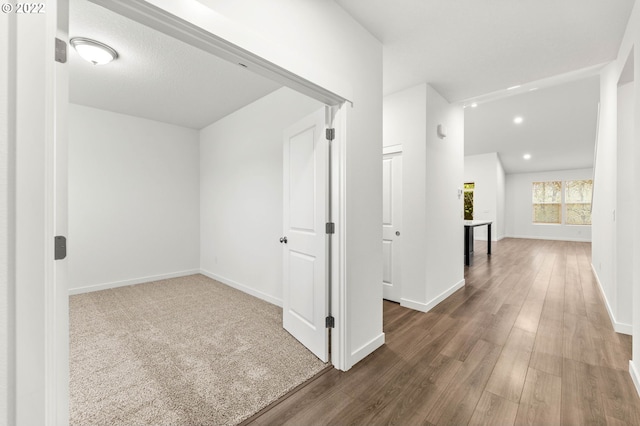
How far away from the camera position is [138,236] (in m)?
4.59

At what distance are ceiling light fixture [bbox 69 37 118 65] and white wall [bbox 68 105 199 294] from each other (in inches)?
77.7

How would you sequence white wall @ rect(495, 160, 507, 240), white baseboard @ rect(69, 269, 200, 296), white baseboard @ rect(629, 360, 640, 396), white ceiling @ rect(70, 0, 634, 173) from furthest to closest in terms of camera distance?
white wall @ rect(495, 160, 507, 240)
white baseboard @ rect(69, 269, 200, 296)
white ceiling @ rect(70, 0, 634, 173)
white baseboard @ rect(629, 360, 640, 396)

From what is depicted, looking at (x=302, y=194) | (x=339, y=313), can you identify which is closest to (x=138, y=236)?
(x=302, y=194)

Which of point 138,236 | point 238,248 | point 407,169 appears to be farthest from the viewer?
point 138,236

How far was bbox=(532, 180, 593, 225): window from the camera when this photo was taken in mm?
10125

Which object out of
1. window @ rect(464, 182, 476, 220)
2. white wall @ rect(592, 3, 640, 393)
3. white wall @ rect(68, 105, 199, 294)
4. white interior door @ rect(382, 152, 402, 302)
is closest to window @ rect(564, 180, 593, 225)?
window @ rect(464, 182, 476, 220)

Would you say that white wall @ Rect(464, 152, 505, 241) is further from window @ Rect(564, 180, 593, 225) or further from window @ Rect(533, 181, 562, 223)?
window @ Rect(564, 180, 593, 225)

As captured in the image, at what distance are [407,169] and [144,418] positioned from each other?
331 centimetres

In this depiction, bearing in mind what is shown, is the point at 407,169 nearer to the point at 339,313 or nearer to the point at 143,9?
the point at 339,313

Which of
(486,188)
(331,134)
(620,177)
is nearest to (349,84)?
(331,134)

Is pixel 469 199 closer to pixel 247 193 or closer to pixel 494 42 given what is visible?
pixel 494 42

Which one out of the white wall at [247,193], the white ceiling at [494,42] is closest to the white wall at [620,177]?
the white ceiling at [494,42]

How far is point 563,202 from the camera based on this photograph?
10.5m

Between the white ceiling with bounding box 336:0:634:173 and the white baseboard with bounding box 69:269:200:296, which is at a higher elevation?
the white ceiling with bounding box 336:0:634:173
